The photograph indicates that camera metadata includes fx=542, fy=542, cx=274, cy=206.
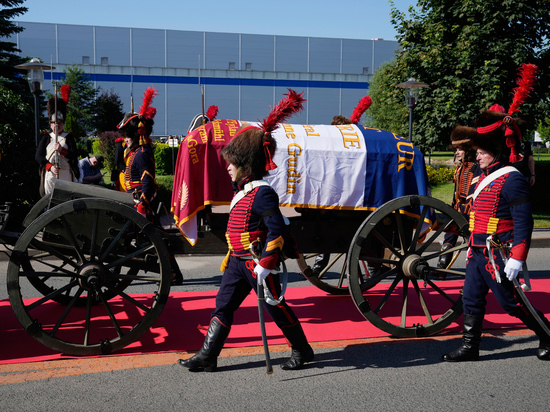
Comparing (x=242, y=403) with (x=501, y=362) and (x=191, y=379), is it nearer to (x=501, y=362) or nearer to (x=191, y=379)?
(x=191, y=379)

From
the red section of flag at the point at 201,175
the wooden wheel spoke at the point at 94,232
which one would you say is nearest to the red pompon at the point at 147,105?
the red section of flag at the point at 201,175

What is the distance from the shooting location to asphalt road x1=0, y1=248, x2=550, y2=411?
10.4ft

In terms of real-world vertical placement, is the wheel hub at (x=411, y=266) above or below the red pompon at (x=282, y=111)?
below

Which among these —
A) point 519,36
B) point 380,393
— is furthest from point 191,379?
point 519,36

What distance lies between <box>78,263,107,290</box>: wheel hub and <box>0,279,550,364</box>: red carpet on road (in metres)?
0.55

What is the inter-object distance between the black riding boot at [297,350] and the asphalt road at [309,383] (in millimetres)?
53

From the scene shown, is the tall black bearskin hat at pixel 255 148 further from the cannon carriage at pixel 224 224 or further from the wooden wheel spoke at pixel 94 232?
the wooden wheel spoke at pixel 94 232

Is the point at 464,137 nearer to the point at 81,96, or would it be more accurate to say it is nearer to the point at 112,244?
the point at 112,244

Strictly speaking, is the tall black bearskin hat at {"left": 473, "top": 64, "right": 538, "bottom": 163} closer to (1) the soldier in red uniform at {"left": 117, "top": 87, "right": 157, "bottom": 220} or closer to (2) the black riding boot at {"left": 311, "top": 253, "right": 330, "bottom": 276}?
(2) the black riding boot at {"left": 311, "top": 253, "right": 330, "bottom": 276}

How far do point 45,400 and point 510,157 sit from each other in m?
3.45

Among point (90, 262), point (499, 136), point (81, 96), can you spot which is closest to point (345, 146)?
point (499, 136)

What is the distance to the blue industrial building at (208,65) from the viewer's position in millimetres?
45969

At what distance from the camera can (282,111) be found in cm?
369

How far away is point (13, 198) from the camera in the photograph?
31.9 feet
